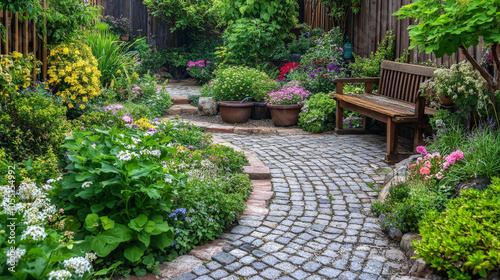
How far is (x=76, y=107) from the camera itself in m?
6.24

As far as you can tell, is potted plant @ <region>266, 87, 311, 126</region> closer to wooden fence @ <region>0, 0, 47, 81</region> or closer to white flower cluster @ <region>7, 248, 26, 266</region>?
wooden fence @ <region>0, 0, 47, 81</region>

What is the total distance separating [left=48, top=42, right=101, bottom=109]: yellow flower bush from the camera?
6.05 m

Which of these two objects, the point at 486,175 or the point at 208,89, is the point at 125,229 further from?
the point at 208,89

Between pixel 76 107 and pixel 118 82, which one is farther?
pixel 118 82

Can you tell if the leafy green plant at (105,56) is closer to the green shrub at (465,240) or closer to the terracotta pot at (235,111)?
the terracotta pot at (235,111)

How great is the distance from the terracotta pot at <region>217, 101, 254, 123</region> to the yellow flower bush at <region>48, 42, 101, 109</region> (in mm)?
2621

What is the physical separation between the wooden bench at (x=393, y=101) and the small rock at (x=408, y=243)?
2.44 metres

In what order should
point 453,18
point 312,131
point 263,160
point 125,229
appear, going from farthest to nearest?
1. point 312,131
2. point 263,160
3. point 453,18
4. point 125,229

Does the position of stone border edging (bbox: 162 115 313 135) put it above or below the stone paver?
above

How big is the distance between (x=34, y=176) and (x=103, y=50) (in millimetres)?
4808

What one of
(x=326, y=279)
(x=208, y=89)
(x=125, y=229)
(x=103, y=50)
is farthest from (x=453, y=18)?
(x=208, y=89)

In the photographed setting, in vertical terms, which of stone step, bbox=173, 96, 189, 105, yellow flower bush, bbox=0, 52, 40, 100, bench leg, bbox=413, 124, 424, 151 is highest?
yellow flower bush, bbox=0, 52, 40, 100

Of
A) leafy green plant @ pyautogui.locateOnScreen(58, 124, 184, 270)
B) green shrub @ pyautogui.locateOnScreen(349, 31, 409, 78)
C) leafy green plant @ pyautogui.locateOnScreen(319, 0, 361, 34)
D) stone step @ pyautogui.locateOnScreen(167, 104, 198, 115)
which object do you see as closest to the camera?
leafy green plant @ pyautogui.locateOnScreen(58, 124, 184, 270)

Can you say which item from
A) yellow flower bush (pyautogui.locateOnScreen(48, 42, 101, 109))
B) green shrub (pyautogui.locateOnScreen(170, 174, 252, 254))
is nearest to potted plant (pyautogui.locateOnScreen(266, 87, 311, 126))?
yellow flower bush (pyautogui.locateOnScreen(48, 42, 101, 109))
